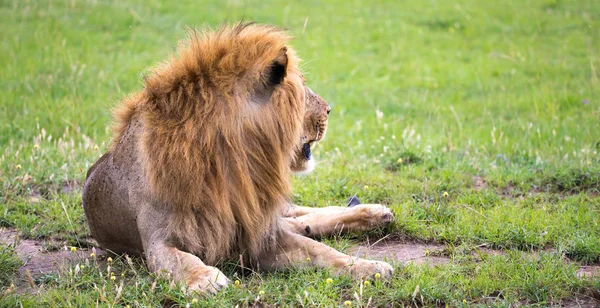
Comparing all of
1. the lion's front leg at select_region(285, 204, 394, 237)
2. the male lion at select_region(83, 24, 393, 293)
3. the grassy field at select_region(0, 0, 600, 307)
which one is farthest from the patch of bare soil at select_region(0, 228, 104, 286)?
the lion's front leg at select_region(285, 204, 394, 237)

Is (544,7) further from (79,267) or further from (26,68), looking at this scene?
(79,267)

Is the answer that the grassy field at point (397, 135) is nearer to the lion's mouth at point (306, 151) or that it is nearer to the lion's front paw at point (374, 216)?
the lion's front paw at point (374, 216)

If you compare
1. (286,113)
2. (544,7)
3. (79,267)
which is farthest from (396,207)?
(544,7)

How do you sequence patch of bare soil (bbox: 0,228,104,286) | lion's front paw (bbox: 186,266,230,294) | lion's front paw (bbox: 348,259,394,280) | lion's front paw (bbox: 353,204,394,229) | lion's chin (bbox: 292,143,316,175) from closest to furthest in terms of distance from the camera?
lion's front paw (bbox: 186,266,230,294) < lion's front paw (bbox: 348,259,394,280) < patch of bare soil (bbox: 0,228,104,286) < lion's chin (bbox: 292,143,316,175) < lion's front paw (bbox: 353,204,394,229)

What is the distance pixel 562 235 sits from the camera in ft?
14.0

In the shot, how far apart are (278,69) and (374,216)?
1.30 meters

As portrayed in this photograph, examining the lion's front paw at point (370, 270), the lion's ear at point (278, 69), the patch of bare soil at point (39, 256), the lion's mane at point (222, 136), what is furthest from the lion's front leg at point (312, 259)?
the patch of bare soil at point (39, 256)

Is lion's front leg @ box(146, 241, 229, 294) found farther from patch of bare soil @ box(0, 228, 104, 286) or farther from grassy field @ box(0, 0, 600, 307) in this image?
patch of bare soil @ box(0, 228, 104, 286)

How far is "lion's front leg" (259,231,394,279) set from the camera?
3.65 m

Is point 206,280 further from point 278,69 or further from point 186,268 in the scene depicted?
point 278,69

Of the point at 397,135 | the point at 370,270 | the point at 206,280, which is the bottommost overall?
the point at 397,135

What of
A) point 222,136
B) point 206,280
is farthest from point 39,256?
point 222,136

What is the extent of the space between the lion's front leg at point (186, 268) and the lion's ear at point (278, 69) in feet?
2.95

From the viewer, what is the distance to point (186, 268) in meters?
3.45
